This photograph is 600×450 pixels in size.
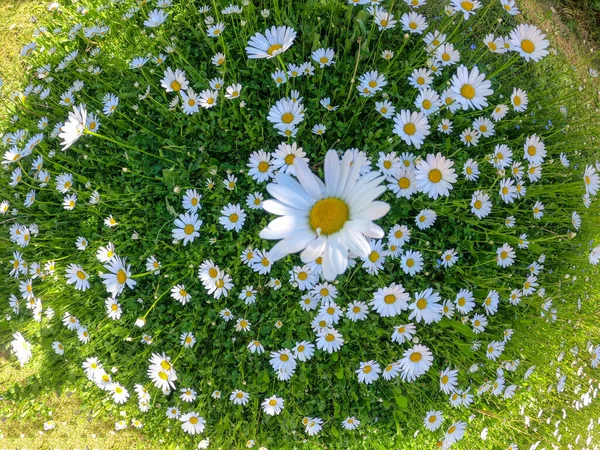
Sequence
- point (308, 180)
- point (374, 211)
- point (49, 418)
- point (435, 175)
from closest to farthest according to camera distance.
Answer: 1. point (374, 211)
2. point (308, 180)
3. point (435, 175)
4. point (49, 418)

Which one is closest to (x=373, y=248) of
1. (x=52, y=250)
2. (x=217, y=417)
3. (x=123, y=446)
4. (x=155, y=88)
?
(x=217, y=417)

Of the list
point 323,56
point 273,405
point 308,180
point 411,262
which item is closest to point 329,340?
point 273,405

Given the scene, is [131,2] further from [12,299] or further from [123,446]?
[123,446]

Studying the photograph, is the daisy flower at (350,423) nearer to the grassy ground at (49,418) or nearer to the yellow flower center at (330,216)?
the grassy ground at (49,418)

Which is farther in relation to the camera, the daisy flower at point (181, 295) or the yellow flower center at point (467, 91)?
the daisy flower at point (181, 295)

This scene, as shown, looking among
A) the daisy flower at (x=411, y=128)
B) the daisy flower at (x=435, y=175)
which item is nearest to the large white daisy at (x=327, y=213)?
the daisy flower at (x=435, y=175)

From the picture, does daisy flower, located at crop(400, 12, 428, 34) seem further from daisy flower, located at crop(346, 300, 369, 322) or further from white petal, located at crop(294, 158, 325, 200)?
daisy flower, located at crop(346, 300, 369, 322)

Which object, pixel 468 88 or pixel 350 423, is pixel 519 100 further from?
pixel 350 423
